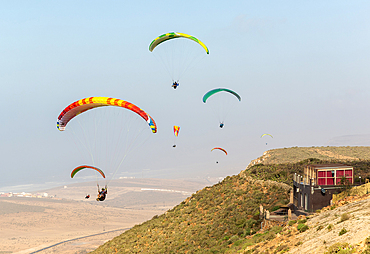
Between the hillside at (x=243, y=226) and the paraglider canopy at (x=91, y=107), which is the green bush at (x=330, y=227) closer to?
the hillside at (x=243, y=226)

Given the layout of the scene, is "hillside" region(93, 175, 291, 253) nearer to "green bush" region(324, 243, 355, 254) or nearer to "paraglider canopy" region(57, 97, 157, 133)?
"paraglider canopy" region(57, 97, 157, 133)

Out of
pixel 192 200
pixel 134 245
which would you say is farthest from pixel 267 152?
pixel 134 245

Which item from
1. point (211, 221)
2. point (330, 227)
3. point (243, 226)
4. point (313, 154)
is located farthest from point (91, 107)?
point (313, 154)

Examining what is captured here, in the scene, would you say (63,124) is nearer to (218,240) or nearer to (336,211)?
(218,240)

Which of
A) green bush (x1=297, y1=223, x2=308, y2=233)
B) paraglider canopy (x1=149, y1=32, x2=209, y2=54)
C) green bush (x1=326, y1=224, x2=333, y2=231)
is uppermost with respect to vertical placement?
paraglider canopy (x1=149, y1=32, x2=209, y2=54)

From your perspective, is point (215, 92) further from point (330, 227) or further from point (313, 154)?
point (313, 154)

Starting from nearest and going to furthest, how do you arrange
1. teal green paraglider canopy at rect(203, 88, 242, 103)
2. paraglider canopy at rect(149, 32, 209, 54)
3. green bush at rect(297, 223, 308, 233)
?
green bush at rect(297, 223, 308, 233)
paraglider canopy at rect(149, 32, 209, 54)
teal green paraglider canopy at rect(203, 88, 242, 103)

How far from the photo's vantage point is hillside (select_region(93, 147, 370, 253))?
17969mm

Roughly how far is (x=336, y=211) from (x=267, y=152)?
191 feet

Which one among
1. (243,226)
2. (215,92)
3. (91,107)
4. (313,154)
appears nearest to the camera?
(243,226)

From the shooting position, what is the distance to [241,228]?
106ft

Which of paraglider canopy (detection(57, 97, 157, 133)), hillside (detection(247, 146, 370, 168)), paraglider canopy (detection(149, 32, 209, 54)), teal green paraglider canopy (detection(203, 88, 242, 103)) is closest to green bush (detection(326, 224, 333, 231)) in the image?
paraglider canopy (detection(57, 97, 157, 133))

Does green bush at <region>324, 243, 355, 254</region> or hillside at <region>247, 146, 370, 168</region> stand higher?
hillside at <region>247, 146, 370, 168</region>

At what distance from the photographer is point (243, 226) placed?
109 ft
